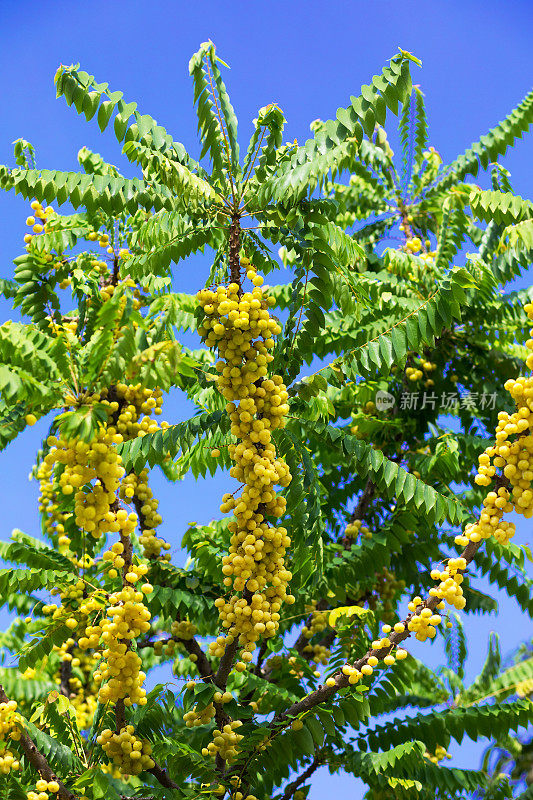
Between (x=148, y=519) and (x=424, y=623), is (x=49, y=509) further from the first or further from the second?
(x=424, y=623)

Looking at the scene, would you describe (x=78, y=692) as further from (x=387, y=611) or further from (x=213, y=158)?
(x=213, y=158)

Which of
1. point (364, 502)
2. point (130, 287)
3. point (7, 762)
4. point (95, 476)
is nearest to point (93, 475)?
point (95, 476)

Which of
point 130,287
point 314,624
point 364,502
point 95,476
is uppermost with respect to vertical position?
point 130,287

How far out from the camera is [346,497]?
7.00 meters

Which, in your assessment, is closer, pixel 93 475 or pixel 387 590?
pixel 93 475

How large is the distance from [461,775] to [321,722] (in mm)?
1727

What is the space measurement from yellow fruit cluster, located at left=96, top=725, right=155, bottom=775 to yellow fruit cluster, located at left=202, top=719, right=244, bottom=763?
32 cm

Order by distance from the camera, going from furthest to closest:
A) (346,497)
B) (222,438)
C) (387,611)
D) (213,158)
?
(346,497) < (387,611) < (222,438) < (213,158)

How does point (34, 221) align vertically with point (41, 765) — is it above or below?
above

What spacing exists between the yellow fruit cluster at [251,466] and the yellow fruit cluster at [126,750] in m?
0.61

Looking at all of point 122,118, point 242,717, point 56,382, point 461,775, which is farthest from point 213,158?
point 461,775

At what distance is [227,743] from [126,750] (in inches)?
19.6

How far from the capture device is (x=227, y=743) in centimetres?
364

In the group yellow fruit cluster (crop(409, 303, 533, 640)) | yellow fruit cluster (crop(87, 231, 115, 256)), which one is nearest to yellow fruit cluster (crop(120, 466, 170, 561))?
yellow fruit cluster (crop(87, 231, 115, 256))
